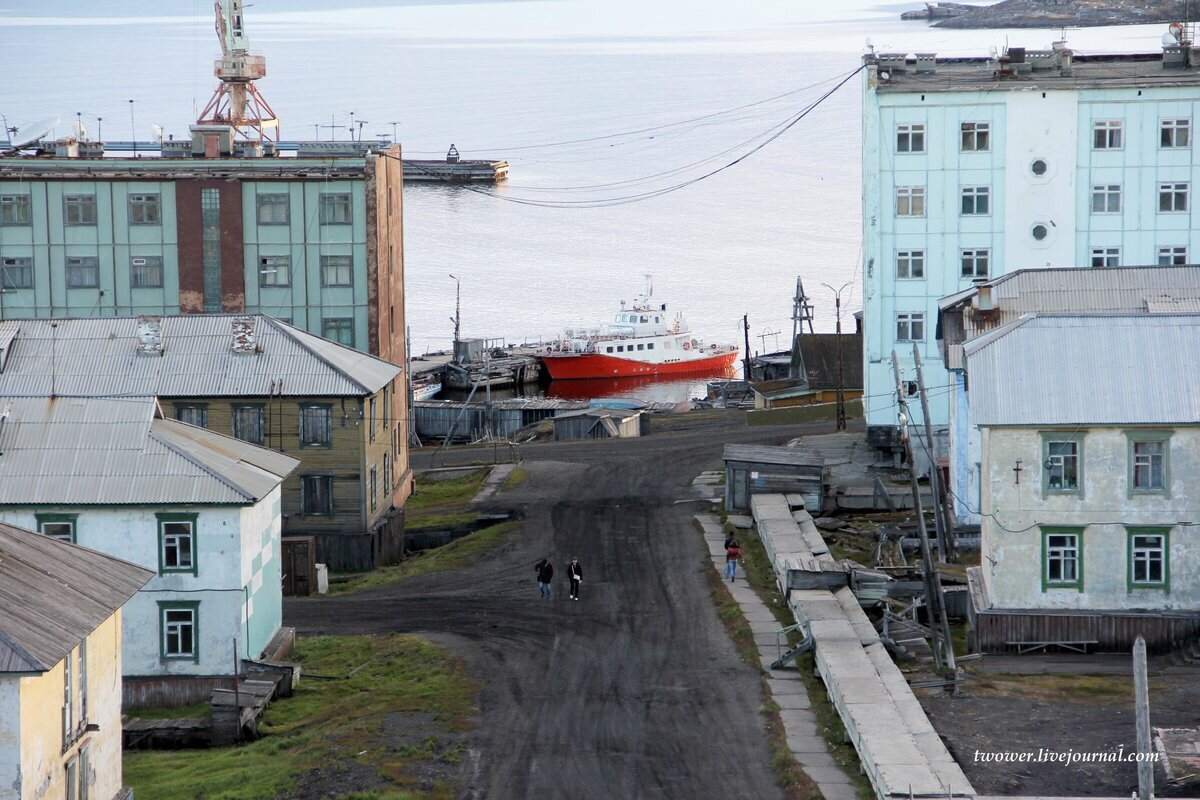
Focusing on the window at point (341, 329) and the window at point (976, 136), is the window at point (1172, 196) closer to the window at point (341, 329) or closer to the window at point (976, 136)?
the window at point (976, 136)

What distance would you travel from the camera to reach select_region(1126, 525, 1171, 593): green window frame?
38.2 meters

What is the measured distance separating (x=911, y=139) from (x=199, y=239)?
93.0ft

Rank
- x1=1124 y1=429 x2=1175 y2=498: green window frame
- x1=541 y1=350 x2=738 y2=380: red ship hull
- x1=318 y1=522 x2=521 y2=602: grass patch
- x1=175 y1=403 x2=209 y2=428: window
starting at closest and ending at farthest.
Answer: x1=1124 y1=429 x2=1175 y2=498: green window frame → x1=318 y1=522 x2=521 y2=602: grass patch → x1=175 y1=403 x2=209 y2=428: window → x1=541 y1=350 x2=738 y2=380: red ship hull

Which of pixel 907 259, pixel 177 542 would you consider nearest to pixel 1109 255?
pixel 907 259

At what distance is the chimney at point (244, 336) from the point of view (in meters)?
52.5

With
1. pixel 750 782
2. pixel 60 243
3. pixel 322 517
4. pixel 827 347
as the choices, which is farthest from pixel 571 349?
pixel 750 782

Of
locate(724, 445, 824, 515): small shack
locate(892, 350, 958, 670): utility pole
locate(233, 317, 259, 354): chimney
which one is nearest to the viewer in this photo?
locate(892, 350, 958, 670): utility pole

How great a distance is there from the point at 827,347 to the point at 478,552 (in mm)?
34982

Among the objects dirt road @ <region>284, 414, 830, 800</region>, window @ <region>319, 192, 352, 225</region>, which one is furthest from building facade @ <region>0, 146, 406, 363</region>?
dirt road @ <region>284, 414, 830, 800</region>

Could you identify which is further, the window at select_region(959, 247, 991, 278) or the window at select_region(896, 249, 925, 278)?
the window at select_region(959, 247, 991, 278)

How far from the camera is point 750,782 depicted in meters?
29.4

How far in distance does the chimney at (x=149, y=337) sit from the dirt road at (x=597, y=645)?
11.4 metres

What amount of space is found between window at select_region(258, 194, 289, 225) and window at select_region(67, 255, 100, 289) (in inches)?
275

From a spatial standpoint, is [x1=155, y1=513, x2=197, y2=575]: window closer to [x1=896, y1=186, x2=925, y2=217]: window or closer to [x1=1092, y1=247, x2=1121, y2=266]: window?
[x1=896, y1=186, x2=925, y2=217]: window
